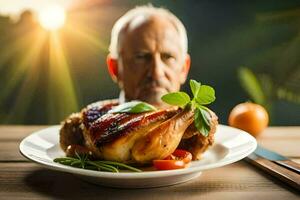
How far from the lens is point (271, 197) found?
0.90 metres

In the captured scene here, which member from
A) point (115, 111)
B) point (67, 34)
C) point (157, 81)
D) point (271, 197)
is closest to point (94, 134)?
point (115, 111)

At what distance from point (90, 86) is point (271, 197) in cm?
188

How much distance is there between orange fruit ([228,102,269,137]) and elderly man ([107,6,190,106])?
204mm

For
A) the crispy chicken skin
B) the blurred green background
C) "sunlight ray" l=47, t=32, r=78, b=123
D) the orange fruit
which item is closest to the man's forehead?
the orange fruit

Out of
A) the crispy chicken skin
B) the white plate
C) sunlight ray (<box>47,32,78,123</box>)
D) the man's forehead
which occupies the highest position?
the man's forehead

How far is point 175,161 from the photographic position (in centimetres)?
99

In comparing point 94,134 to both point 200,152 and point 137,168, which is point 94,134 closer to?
point 137,168

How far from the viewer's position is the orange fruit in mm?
1540

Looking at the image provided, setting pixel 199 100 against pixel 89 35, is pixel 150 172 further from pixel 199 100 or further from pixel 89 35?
pixel 89 35

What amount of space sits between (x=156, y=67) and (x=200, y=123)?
1.74ft

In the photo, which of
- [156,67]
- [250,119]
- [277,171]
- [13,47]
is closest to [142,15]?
[156,67]

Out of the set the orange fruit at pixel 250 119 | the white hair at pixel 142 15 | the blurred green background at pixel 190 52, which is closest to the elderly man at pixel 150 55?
the white hair at pixel 142 15

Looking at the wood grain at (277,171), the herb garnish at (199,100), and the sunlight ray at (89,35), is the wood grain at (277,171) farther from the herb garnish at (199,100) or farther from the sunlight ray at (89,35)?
the sunlight ray at (89,35)

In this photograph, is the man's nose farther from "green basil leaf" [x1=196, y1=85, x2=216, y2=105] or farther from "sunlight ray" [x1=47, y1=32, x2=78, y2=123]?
"sunlight ray" [x1=47, y1=32, x2=78, y2=123]
